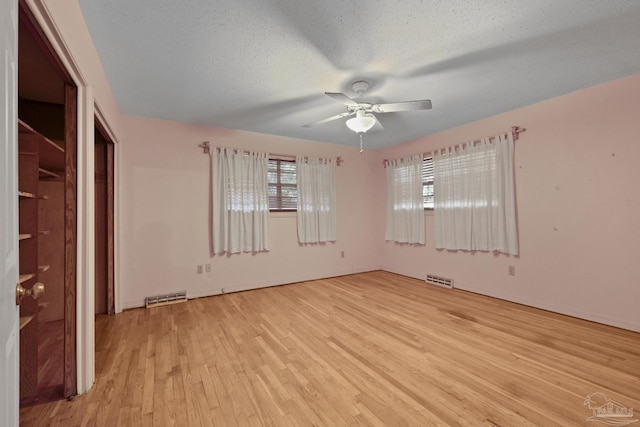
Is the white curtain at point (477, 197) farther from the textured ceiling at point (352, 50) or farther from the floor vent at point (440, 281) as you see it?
the textured ceiling at point (352, 50)

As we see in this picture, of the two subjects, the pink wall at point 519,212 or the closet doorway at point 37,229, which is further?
the pink wall at point 519,212

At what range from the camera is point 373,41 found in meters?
1.91

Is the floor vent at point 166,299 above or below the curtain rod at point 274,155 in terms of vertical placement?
below

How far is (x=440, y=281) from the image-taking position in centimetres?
407

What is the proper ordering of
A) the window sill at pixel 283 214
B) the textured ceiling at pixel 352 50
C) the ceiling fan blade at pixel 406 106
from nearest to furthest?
the textured ceiling at pixel 352 50
the ceiling fan blade at pixel 406 106
the window sill at pixel 283 214

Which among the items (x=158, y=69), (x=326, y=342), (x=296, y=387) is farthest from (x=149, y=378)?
(x=158, y=69)

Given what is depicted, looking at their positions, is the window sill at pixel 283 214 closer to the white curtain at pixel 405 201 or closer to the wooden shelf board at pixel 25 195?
the white curtain at pixel 405 201

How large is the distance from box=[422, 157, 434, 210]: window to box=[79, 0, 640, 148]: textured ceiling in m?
1.29

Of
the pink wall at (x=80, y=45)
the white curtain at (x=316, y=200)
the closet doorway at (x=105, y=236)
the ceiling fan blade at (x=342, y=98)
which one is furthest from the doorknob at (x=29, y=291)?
the white curtain at (x=316, y=200)

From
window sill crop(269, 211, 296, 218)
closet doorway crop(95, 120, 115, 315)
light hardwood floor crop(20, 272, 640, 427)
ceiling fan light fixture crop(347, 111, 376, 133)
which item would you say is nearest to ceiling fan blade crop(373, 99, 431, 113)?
ceiling fan light fixture crop(347, 111, 376, 133)

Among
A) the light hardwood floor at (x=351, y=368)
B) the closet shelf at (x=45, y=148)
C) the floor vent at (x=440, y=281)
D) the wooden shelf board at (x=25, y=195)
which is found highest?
the closet shelf at (x=45, y=148)

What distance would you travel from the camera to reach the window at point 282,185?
422 centimetres
